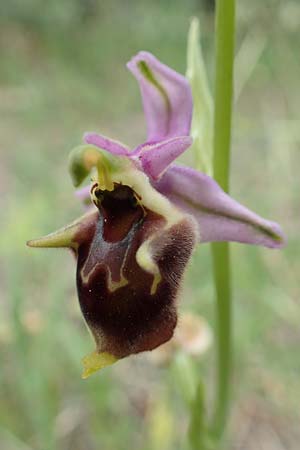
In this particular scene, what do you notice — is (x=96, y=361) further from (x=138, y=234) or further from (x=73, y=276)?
(x=73, y=276)

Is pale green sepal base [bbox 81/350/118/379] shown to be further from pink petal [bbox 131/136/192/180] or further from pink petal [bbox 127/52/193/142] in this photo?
pink petal [bbox 127/52/193/142]

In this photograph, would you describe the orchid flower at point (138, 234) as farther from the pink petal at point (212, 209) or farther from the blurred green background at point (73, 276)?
the blurred green background at point (73, 276)

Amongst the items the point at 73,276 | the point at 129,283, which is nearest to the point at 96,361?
the point at 129,283

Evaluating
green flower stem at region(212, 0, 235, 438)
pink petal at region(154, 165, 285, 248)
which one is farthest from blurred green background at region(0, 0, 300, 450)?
pink petal at region(154, 165, 285, 248)

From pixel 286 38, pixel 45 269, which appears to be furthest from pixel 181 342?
pixel 286 38

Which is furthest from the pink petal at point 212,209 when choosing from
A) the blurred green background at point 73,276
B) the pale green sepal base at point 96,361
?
the blurred green background at point 73,276

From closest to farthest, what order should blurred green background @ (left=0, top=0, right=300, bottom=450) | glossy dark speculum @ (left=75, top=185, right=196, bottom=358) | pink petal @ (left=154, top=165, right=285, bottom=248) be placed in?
glossy dark speculum @ (left=75, top=185, right=196, bottom=358)
pink petal @ (left=154, top=165, right=285, bottom=248)
blurred green background @ (left=0, top=0, right=300, bottom=450)
